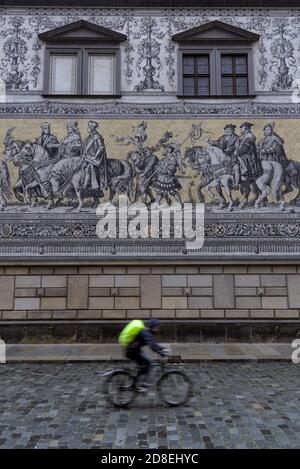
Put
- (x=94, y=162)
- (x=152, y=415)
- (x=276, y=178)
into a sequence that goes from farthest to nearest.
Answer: (x=94, y=162) < (x=276, y=178) < (x=152, y=415)

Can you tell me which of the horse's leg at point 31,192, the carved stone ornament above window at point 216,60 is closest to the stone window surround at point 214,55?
the carved stone ornament above window at point 216,60

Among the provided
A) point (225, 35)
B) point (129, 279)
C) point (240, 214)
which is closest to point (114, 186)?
point (129, 279)

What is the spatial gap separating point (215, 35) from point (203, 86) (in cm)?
153

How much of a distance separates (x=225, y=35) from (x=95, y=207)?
626cm

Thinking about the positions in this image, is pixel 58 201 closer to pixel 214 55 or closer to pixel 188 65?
pixel 188 65

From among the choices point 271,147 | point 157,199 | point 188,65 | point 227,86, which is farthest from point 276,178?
point 188,65

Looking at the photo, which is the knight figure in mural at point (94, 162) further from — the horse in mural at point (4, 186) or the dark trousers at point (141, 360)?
the dark trousers at point (141, 360)

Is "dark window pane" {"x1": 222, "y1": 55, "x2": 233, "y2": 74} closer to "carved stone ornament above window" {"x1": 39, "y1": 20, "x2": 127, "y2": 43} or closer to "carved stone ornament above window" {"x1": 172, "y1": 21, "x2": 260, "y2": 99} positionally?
"carved stone ornament above window" {"x1": 172, "y1": 21, "x2": 260, "y2": 99}

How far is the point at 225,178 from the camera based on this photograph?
11.3 m

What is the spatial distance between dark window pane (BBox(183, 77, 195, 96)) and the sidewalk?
6.99 m

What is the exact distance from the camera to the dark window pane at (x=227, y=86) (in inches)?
465

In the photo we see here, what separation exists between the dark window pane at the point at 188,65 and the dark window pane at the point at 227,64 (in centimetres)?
90

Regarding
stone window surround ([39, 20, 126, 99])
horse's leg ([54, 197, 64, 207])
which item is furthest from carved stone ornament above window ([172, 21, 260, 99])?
horse's leg ([54, 197, 64, 207])

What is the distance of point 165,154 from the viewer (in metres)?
11.4
